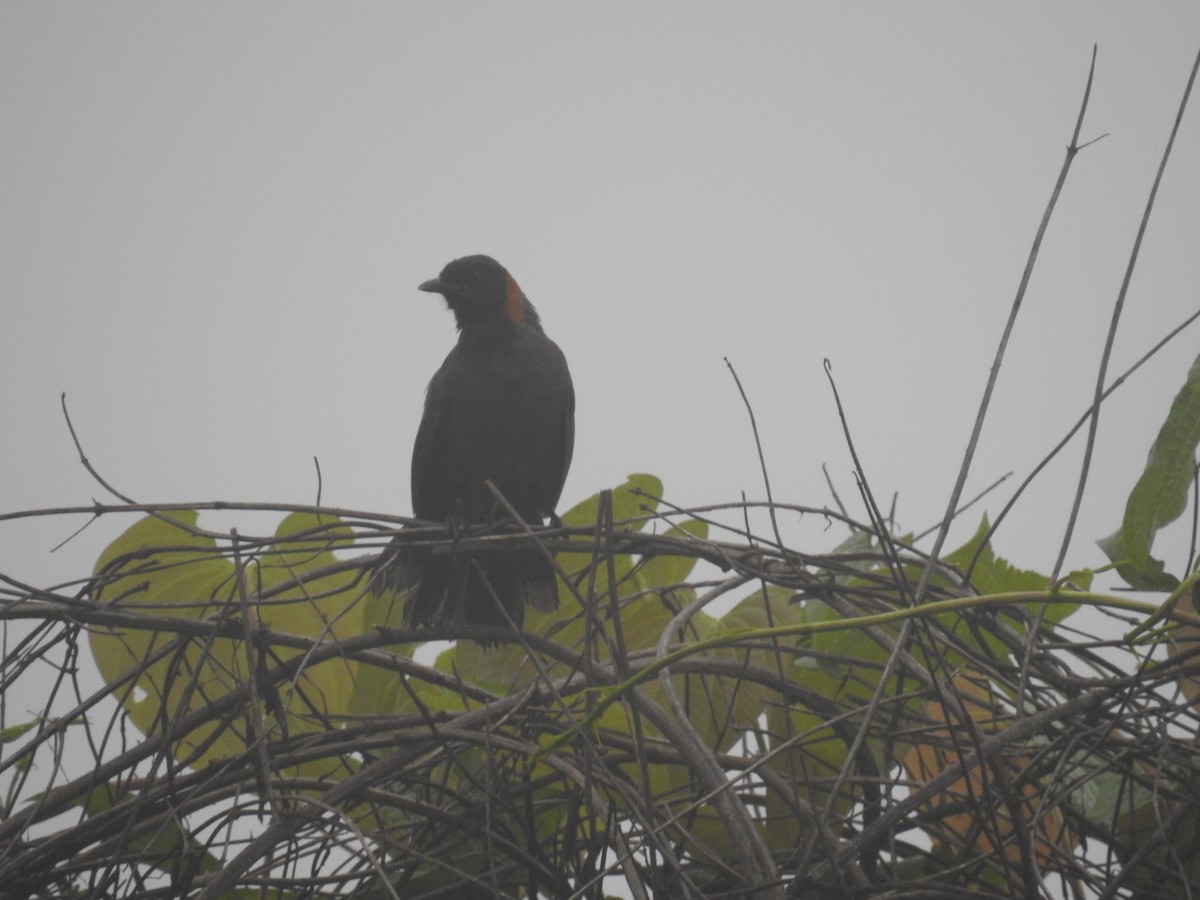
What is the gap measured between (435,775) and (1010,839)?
46.4 inches

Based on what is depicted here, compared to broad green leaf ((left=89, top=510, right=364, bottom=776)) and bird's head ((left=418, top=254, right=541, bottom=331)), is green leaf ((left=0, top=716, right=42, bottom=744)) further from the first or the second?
bird's head ((left=418, top=254, right=541, bottom=331))

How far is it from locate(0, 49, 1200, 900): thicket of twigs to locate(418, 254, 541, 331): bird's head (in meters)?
2.23

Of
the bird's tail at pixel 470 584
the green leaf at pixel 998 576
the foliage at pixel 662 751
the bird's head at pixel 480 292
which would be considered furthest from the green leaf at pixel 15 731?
the bird's head at pixel 480 292

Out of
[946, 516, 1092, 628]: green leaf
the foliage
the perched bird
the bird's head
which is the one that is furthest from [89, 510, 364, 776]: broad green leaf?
the bird's head

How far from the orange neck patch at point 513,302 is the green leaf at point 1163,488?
2.87 metres

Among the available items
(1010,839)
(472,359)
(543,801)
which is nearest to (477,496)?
(472,359)

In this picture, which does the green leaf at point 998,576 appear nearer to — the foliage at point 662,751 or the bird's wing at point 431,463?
the foliage at point 662,751

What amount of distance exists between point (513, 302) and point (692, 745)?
120 inches

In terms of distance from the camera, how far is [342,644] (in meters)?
1.99

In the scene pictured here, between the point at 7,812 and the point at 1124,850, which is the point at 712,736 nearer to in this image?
the point at 1124,850

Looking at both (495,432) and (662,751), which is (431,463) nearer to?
(495,432)

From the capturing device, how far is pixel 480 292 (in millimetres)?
4414

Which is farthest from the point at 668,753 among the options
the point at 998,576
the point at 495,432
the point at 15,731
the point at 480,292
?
the point at 480,292

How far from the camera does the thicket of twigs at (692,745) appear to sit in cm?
162
